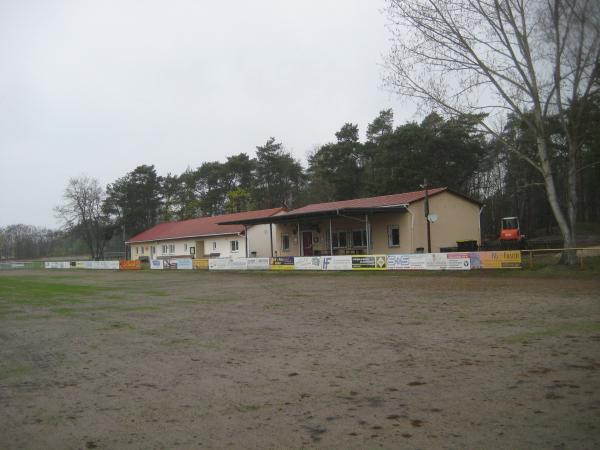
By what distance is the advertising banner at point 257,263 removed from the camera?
36.7 meters

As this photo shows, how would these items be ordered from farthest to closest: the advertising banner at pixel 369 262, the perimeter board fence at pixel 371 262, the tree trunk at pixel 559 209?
the advertising banner at pixel 369 262
the perimeter board fence at pixel 371 262
the tree trunk at pixel 559 209

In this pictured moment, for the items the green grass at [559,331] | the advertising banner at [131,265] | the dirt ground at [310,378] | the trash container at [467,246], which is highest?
the trash container at [467,246]

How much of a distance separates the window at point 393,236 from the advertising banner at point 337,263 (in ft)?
18.1

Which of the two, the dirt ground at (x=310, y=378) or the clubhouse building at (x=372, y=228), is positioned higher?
the clubhouse building at (x=372, y=228)

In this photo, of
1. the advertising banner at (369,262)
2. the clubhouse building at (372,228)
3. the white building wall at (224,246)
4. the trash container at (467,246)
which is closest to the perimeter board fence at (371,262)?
the advertising banner at (369,262)

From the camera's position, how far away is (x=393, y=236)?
35.2m

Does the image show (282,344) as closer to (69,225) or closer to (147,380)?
(147,380)

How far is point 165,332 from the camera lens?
11.0 metres

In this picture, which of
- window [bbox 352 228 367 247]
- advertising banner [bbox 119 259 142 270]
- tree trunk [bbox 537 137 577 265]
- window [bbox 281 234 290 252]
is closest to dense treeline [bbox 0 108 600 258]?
tree trunk [bbox 537 137 577 265]

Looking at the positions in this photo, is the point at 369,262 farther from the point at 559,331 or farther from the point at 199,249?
the point at 199,249

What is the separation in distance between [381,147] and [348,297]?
41357mm

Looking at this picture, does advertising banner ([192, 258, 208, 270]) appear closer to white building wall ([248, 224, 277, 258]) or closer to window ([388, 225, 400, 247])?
white building wall ([248, 224, 277, 258])

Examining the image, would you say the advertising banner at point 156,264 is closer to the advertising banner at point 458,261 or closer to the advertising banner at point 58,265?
the advertising banner at point 58,265

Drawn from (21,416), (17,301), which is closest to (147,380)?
(21,416)
